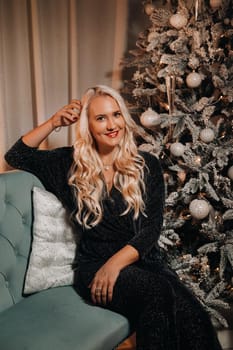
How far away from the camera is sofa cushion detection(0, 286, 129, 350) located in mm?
1518

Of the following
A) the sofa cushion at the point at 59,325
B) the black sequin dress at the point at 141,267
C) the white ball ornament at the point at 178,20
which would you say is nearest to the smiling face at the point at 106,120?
the black sequin dress at the point at 141,267

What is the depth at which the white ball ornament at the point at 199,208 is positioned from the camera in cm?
213

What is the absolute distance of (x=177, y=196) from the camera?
2.25 metres

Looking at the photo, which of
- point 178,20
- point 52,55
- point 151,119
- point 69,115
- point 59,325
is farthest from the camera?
point 52,55

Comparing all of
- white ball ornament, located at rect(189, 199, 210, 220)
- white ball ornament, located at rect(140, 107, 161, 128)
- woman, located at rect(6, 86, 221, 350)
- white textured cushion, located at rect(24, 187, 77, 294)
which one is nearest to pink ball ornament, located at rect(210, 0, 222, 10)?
white ball ornament, located at rect(140, 107, 161, 128)

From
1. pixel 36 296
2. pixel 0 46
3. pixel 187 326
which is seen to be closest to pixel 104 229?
pixel 36 296

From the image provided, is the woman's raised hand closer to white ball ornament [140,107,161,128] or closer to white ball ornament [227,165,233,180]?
white ball ornament [140,107,161,128]

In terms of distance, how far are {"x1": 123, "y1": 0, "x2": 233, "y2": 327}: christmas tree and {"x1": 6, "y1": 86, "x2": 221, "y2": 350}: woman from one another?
0.30 metres

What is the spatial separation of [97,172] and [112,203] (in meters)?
0.16

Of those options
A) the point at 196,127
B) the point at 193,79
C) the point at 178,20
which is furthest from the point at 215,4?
the point at 196,127

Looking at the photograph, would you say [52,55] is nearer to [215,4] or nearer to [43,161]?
[43,161]

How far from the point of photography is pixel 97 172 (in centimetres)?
195

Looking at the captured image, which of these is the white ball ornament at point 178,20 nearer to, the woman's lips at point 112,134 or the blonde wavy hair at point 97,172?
the blonde wavy hair at point 97,172

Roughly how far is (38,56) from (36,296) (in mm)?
1246
